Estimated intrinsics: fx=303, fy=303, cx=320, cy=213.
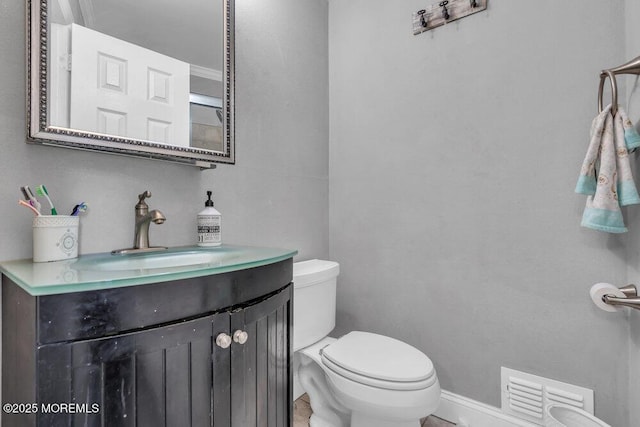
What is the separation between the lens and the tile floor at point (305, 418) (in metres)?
1.47

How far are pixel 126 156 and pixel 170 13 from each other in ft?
1.99

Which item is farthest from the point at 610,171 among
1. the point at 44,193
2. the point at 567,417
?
the point at 44,193

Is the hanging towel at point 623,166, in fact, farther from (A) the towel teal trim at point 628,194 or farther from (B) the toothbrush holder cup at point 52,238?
(B) the toothbrush holder cup at point 52,238

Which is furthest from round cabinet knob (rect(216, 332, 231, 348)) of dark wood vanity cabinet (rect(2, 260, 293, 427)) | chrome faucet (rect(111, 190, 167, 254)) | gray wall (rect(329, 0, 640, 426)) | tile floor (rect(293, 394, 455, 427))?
gray wall (rect(329, 0, 640, 426))

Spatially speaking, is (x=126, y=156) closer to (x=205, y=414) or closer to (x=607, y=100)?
(x=205, y=414)

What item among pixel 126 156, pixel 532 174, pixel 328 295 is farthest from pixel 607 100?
pixel 126 156

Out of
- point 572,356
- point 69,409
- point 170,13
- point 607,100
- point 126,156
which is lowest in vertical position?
point 572,356

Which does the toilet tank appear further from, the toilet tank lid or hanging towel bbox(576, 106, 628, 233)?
hanging towel bbox(576, 106, 628, 233)

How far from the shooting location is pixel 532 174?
4.25ft

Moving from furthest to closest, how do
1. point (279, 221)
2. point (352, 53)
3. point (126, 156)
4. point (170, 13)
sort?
point (352, 53) → point (279, 221) → point (170, 13) → point (126, 156)

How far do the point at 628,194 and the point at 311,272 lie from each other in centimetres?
121

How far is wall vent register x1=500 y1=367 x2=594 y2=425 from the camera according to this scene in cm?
120

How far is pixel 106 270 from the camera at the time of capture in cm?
72

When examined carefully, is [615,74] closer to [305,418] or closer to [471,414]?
[471,414]
